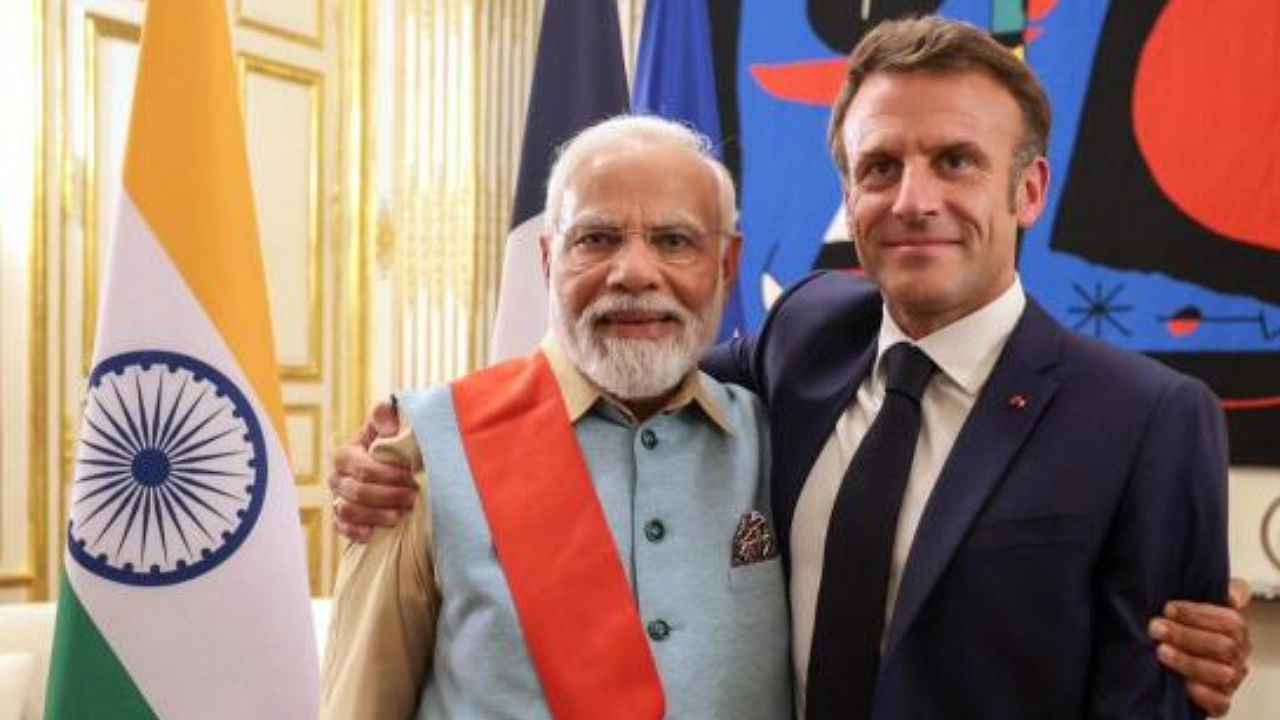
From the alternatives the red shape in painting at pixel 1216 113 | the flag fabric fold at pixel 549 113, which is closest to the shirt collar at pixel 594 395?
the flag fabric fold at pixel 549 113

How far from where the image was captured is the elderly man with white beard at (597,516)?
4.15 feet

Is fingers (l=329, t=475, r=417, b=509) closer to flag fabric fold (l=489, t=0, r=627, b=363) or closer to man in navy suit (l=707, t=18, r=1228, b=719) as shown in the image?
man in navy suit (l=707, t=18, r=1228, b=719)

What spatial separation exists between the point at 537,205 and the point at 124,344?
114 centimetres

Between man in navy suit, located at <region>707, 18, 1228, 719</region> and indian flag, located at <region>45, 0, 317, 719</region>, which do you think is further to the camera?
indian flag, located at <region>45, 0, 317, 719</region>

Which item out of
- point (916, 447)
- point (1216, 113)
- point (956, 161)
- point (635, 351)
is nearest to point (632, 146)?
point (635, 351)

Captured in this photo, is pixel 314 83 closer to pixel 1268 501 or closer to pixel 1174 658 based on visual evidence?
pixel 1268 501

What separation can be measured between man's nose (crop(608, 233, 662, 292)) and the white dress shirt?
0.28m

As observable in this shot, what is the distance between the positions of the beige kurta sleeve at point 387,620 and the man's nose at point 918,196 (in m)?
0.59

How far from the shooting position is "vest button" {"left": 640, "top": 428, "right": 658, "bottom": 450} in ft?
4.45

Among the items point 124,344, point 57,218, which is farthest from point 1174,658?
point 57,218

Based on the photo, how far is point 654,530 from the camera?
1.31 metres

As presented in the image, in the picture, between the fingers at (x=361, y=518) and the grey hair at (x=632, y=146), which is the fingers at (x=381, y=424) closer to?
the fingers at (x=361, y=518)

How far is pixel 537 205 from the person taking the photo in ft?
9.41

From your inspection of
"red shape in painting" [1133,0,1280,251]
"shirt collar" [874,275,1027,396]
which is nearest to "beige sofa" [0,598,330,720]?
"shirt collar" [874,275,1027,396]
